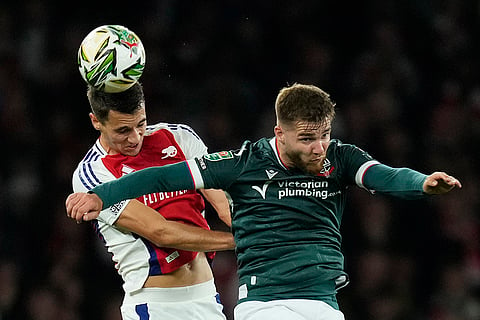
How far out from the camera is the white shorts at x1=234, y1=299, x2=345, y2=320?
4129 mm

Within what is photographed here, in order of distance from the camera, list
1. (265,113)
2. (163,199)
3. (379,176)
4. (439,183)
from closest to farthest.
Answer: (439,183)
(379,176)
(163,199)
(265,113)

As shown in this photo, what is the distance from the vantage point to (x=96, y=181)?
470 cm

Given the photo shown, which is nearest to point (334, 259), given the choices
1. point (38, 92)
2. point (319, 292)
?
point (319, 292)

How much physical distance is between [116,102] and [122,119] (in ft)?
0.32

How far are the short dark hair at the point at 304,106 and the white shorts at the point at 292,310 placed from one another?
0.87m

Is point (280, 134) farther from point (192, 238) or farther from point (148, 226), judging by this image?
point (148, 226)

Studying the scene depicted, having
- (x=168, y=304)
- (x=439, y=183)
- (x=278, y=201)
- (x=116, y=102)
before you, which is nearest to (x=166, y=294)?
(x=168, y=304)

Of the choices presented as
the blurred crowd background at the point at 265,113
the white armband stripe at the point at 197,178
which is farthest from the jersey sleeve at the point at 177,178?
the blurred crowd background at the point at 265,113

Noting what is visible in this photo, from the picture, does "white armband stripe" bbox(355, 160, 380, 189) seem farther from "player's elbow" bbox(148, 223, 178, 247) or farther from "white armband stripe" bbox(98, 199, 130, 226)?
"white armband stripe" bbox(98, 199, 130, 226)

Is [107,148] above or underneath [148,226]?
above

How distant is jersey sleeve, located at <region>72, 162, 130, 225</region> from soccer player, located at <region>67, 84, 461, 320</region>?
0.44 meters

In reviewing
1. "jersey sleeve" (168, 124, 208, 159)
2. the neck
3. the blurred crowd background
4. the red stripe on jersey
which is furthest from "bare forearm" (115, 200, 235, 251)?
the blurred crowd background

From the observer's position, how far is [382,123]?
9305 mm

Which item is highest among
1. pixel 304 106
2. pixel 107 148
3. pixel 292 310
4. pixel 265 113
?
pixel 304 106
